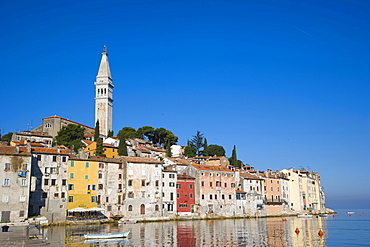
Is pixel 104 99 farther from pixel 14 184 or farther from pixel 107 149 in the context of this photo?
pixel 14 184

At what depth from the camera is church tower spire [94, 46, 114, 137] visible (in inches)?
4530

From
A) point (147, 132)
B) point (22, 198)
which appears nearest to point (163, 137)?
point (147, 132)

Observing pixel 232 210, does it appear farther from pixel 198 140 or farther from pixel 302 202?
pixel 198 140

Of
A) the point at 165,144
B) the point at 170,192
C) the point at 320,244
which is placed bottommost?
the point at 320,244

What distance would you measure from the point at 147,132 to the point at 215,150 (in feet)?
64.4

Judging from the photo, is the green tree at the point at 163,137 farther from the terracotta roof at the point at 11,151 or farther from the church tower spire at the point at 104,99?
the terracotta roof at the point at 11,151

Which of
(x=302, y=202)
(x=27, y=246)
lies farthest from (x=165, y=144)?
(x=27, y=246)

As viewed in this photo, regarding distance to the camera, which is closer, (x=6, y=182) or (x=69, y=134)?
(x=6, y=182)

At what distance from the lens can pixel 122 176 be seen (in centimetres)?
6512

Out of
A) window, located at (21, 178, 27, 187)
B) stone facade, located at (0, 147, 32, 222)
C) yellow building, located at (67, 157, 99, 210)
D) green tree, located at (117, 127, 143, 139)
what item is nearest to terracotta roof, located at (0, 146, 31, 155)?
stone facade, located at (0, 147, 32, 222)

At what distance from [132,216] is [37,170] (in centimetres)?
1619

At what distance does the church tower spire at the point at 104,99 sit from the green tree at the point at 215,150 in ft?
96.7

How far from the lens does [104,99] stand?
384ft

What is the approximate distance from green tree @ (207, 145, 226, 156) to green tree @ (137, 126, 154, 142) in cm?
1642
